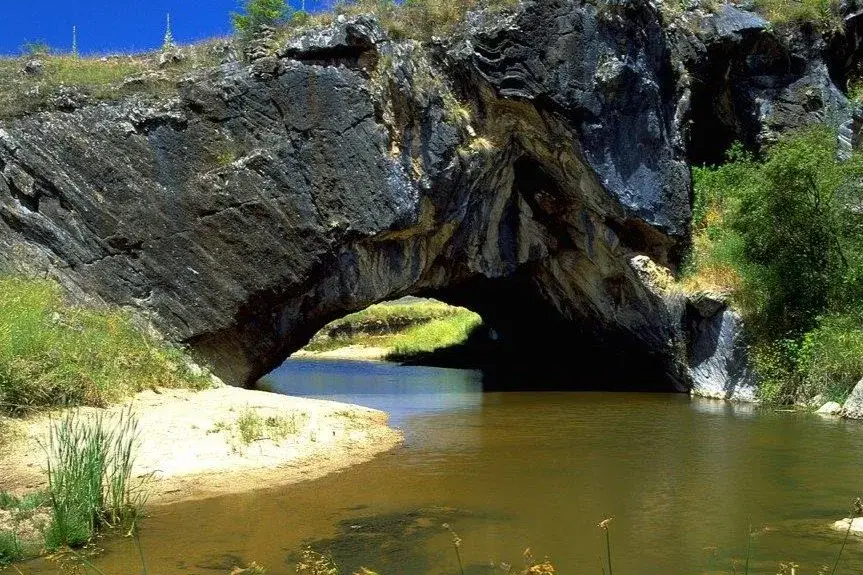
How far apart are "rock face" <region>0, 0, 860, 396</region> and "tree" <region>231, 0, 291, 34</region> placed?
132cm

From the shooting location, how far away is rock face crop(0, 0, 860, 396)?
15.9 metres

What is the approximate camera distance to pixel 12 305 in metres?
12.5

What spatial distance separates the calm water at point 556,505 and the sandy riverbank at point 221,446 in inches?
19.6

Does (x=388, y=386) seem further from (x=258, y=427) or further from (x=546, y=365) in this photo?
(x=258, y=427)

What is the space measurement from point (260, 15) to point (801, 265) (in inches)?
519

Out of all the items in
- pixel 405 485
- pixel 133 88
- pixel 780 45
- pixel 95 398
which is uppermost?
pixel 780 45

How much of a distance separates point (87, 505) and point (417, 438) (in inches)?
241

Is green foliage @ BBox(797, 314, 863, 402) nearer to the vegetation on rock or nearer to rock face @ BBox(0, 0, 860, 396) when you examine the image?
rock face @ BBox(0, 0, 860, 396)

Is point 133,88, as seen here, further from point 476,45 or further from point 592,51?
point 592,51

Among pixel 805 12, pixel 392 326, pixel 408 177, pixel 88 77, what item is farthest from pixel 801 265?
pixel 392 326

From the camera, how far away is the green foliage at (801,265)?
16031mm

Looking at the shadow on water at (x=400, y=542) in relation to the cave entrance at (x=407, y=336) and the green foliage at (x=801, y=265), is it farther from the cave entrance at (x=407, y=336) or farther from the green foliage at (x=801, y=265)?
the cave entrance at (x=407, y=336)

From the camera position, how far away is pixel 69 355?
11742 millimetres

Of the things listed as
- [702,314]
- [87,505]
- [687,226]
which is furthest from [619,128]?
[87,505]
